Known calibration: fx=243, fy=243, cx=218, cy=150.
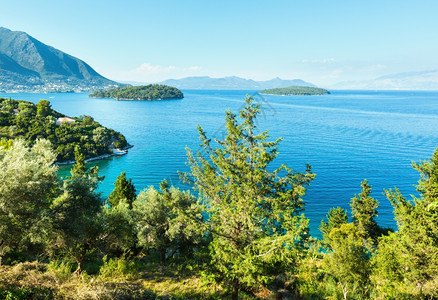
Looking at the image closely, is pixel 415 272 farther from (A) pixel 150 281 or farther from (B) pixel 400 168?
(B) pixel 400 168

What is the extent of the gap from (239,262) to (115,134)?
3427 inches

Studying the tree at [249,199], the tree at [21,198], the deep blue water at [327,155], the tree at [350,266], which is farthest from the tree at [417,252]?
the tree at [21,198]

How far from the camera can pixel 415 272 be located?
53.1 ft

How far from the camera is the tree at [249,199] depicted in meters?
11.9

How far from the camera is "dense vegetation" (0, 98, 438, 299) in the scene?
462 inches

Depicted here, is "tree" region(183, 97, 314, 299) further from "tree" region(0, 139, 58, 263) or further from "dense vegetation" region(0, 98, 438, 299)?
"tree" region(0, 139, 58, 263)

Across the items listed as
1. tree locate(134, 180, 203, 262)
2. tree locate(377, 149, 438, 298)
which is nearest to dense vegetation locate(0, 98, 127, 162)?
tree locate(134, 180, 203, 262)

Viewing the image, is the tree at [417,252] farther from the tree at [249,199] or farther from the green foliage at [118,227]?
the green foliage at [118,227]

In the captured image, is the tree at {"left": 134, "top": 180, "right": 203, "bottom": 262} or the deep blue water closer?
the tree at {"left": 134, "top": 180, "right": 203, "bottom": 262}

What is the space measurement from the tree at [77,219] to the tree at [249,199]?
9466 millimetres

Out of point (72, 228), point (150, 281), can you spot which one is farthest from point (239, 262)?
point (72, 228)

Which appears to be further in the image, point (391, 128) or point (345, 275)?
point (391, 128)

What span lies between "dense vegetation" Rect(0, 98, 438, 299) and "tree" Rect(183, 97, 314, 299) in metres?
0.06

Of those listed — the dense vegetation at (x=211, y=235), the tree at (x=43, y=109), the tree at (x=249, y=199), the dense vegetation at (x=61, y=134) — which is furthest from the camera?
the tree at (x=43, y=109)
